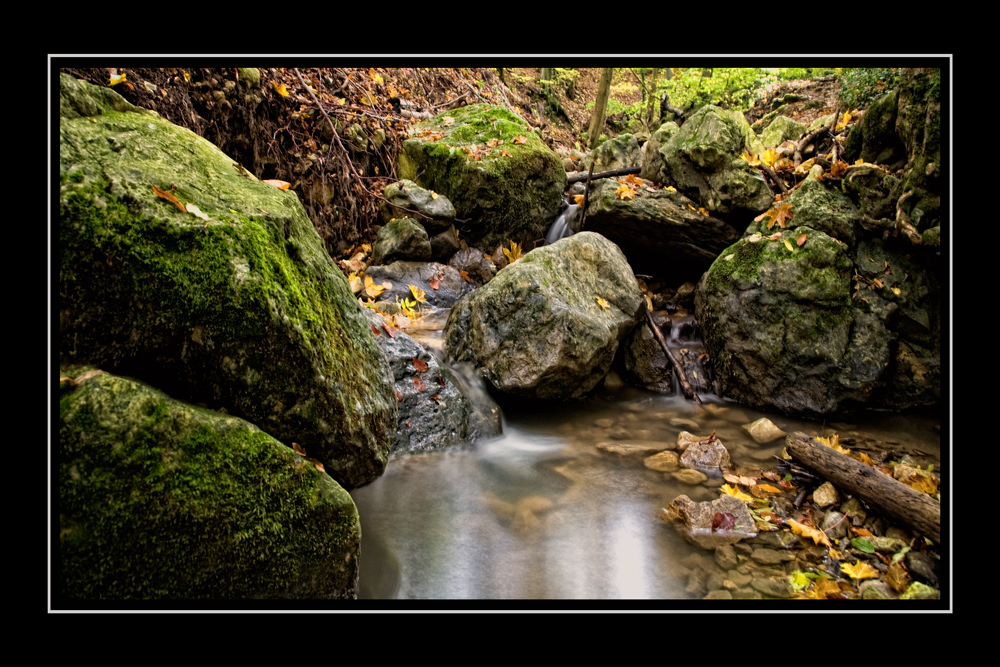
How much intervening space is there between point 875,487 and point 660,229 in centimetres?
420

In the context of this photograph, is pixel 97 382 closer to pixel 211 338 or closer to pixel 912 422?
pixel 211 338


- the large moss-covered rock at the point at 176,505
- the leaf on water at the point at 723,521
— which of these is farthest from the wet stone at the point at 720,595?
the large moss-covered rock at the point at 176,505

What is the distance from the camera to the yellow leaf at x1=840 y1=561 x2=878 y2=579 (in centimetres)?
270

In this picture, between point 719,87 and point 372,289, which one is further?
point 719,87

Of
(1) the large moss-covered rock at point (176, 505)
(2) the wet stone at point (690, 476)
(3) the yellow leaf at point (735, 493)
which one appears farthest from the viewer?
(2) the wet stone at point (690, 476)

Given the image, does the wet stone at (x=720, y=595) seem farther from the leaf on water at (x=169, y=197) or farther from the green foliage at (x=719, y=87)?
the green foliage at (x=719, y=87)

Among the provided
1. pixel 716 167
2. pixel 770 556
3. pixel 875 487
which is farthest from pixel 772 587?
pixel 716 167

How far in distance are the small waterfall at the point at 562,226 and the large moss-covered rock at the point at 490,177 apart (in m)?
0.11

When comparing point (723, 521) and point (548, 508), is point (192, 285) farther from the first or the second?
point (723, 521)

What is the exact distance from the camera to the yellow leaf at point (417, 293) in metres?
6.41

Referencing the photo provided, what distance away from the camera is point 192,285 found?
2.00m

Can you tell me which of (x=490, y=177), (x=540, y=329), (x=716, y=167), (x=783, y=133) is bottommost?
(x=540, y=329)

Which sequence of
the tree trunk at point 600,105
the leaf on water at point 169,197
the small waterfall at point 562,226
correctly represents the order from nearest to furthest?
the leaf on water at point 169,197, the small waterfall at point 562,226, the tree trunk at point 600,105

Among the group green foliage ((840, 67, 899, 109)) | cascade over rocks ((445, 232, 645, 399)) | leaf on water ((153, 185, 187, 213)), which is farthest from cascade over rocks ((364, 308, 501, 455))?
green foliage ((840, 67, 899, 109))
